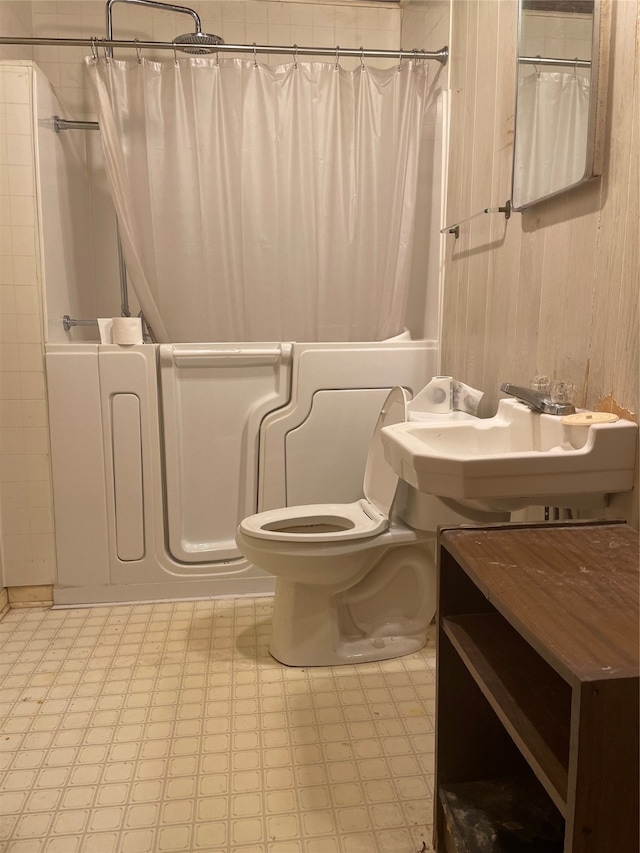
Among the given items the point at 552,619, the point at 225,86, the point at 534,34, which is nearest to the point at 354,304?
the point at 225,86

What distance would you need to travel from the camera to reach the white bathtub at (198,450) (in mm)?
2285

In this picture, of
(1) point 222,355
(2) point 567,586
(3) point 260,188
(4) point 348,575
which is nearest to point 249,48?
(3) point 260,188

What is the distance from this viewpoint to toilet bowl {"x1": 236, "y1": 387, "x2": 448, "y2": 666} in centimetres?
184

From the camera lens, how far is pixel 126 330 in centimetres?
223

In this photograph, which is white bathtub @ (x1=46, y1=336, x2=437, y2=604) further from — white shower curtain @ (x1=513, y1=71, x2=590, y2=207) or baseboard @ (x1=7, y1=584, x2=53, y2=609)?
white shower curtain @ (x1=513, y1=71, x2=590, y2=207)

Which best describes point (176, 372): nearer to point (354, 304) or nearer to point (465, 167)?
point (354, 304)

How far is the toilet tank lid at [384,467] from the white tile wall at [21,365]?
3.76ft

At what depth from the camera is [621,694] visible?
0.69m

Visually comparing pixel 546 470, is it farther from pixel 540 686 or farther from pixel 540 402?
pixel 540 686

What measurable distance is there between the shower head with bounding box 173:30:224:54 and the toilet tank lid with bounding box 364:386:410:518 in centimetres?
133

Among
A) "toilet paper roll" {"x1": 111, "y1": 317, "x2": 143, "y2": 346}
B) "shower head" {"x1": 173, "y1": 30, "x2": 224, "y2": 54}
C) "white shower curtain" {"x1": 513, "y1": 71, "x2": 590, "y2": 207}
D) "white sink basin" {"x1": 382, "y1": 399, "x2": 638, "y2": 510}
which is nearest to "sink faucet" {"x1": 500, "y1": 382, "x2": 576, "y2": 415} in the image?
"white sink basin" {"x1": 382, "y1": 399, "x2": 638, "y2": 510}

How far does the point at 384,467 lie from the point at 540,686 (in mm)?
1147

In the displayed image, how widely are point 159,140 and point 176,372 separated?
810 mm

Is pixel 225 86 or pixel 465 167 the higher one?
pixel 225 86
